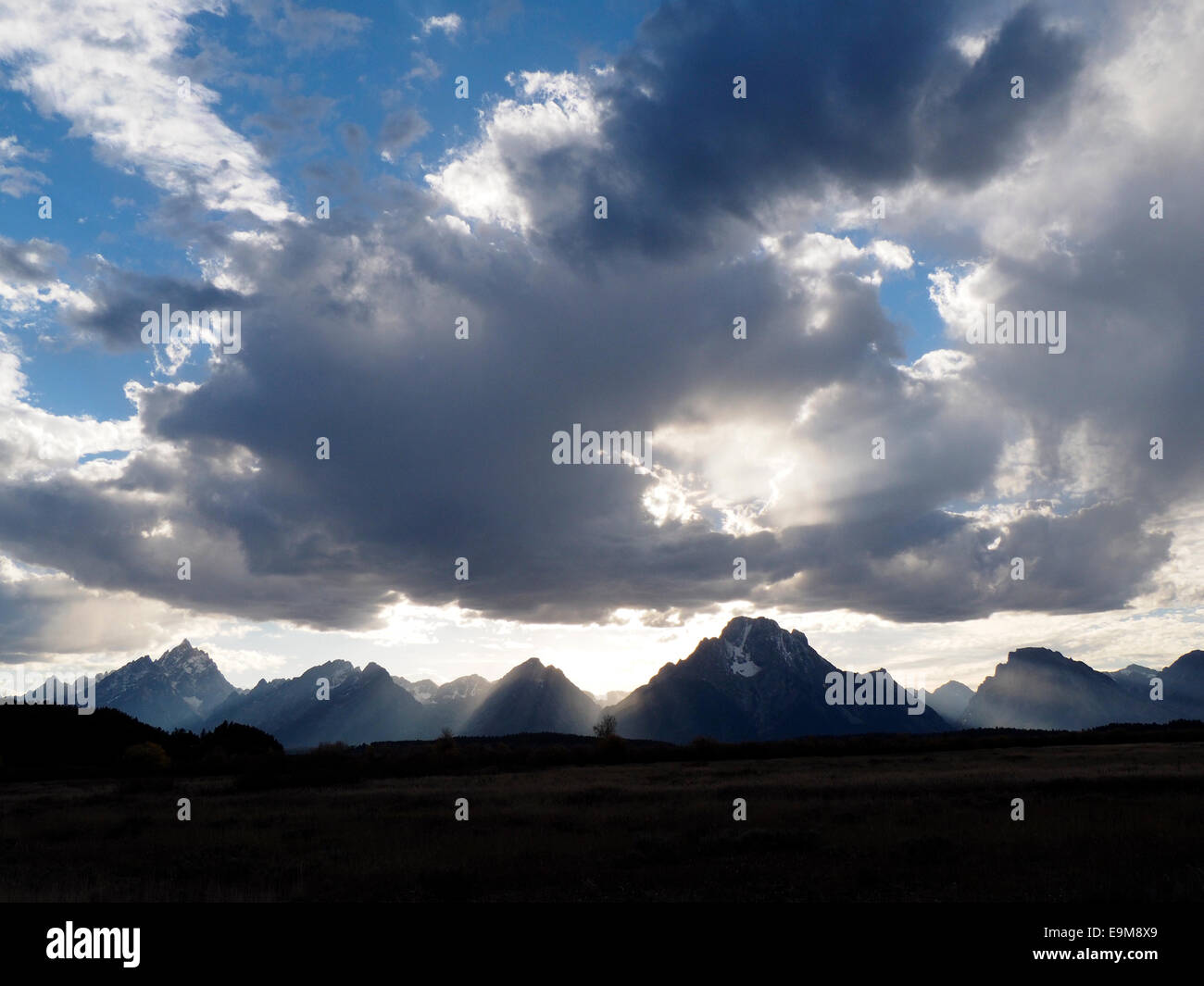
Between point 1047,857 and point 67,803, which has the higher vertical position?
point 1047,857

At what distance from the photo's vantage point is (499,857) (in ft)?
68.0

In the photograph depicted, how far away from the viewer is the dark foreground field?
659 inches

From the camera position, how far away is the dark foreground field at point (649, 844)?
1673 centimetres

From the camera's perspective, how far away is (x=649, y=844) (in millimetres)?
22219
